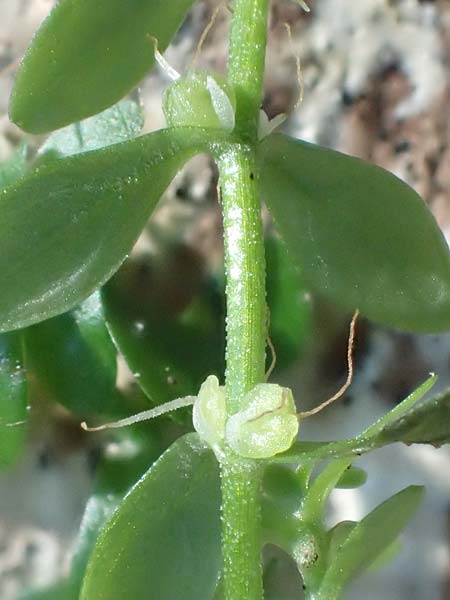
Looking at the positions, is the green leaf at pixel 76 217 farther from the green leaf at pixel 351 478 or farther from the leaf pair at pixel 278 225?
the green leaf at pixel 351 478

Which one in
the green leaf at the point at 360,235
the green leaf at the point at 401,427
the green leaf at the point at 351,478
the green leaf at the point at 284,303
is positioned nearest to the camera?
the green leaf at the point at 401,427

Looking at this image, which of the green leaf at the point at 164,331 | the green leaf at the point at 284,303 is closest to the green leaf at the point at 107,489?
the green leaf at the point at 164,331

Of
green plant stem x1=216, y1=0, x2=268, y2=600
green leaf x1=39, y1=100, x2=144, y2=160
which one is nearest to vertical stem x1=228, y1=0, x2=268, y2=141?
green plant stem x1=216, y1=0, x2=268, y2=600

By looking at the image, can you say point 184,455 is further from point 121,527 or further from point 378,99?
point 378,99

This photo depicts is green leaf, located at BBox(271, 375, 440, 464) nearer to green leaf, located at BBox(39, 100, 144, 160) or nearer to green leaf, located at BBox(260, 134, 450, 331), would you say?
green leaf, located at BBox(260, 134, 450, 331)

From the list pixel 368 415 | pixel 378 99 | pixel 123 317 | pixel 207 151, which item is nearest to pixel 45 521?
pixel 123 317

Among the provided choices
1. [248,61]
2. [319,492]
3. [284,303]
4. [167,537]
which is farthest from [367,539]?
[248,61]

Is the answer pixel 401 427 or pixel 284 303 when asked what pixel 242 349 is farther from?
pixel 284 303
